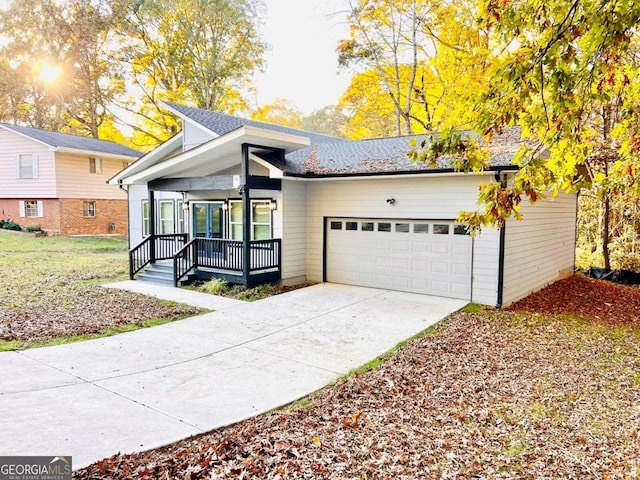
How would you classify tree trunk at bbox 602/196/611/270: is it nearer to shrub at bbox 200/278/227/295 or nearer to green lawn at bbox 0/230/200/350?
shrub at bbox 200/278/227/295

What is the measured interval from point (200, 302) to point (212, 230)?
178 inches

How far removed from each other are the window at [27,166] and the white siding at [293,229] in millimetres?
18921

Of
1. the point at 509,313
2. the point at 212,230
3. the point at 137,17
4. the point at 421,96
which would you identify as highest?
the point at 137,17

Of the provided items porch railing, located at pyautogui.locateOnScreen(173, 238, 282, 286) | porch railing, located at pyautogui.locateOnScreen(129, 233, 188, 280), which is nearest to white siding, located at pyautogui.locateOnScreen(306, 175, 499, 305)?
porch railing, located at pyautogui.locateOnScreen(173, 238, 282, 286)

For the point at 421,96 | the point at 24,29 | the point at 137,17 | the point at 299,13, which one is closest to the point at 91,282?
the point at 299,13

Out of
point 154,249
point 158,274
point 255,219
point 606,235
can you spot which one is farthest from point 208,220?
point 606,235

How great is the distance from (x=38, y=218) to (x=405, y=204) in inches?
869

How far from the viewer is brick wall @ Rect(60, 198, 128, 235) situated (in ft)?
77.5

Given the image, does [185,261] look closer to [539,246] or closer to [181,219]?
[181,219]

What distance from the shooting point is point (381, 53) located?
22406 mm

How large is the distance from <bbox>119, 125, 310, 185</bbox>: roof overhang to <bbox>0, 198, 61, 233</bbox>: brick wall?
12.6 metres

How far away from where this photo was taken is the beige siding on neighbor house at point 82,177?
23.4 meters

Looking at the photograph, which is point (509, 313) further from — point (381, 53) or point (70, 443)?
point (381, 53)

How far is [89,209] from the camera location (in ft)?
81.8
